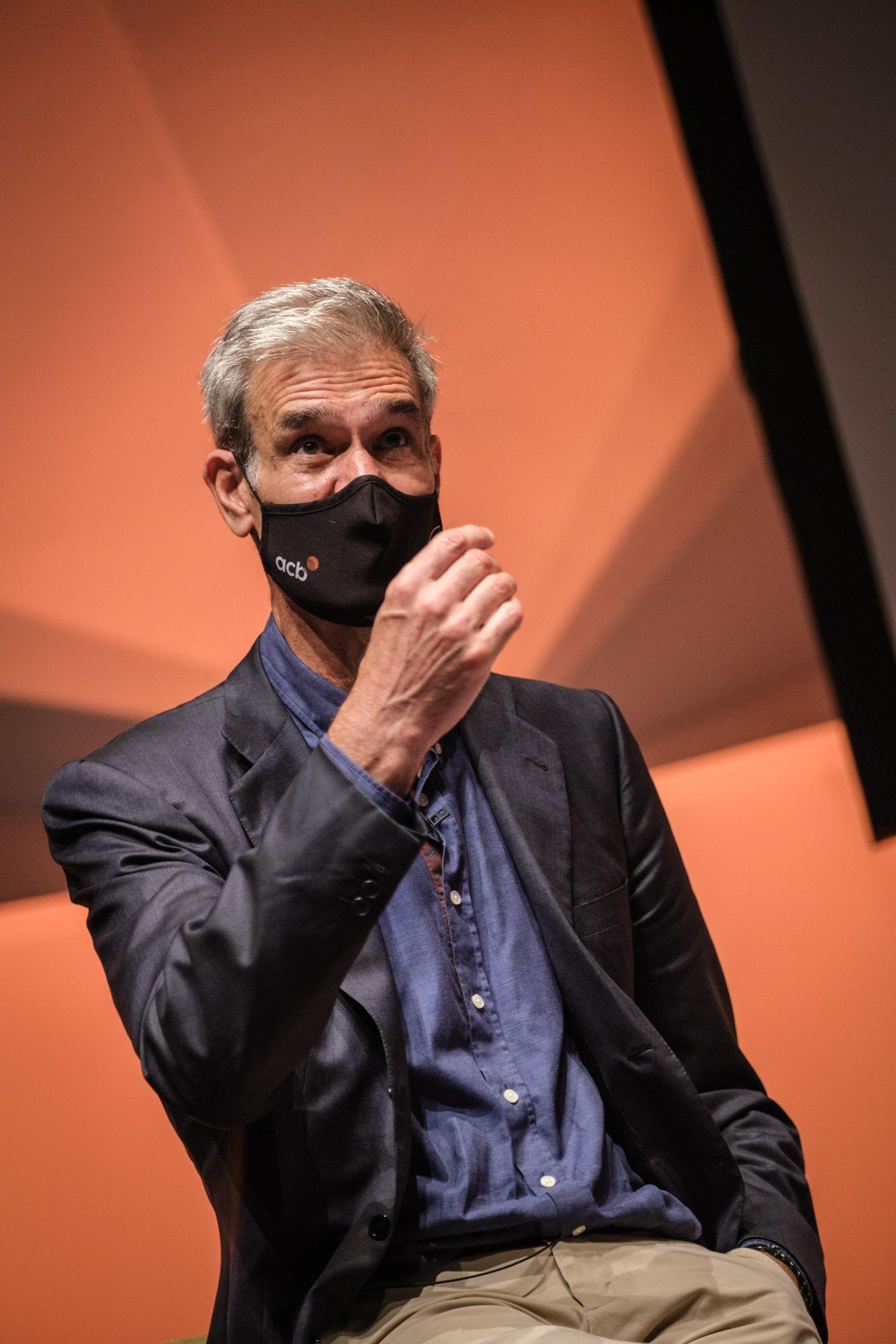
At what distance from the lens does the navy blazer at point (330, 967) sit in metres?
1.16

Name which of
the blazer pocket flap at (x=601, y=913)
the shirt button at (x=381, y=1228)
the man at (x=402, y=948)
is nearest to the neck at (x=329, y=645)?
the man at (x=402, y=948)

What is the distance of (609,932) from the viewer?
1672mm

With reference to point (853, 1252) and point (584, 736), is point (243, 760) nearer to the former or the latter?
point (584, 736)

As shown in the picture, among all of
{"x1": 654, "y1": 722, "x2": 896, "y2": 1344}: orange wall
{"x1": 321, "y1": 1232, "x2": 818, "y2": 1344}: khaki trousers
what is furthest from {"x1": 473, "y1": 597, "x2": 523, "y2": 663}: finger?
{"x1": 654, "y1": 722, "x2": 896, "y2": 1344}: orange wall

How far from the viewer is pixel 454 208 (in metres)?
2.50

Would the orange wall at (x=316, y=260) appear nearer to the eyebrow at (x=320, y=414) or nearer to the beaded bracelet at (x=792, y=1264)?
the eyebrow at (x=320, y=414)

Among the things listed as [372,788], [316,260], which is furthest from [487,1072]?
[316,260]

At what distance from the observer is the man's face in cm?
170

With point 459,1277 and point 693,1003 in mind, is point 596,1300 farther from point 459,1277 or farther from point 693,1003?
point 693,1003

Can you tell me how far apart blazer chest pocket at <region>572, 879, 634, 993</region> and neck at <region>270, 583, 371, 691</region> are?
1.45 feet

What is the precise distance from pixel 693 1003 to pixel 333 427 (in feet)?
3.12

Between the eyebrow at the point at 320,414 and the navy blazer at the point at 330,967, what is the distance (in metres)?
0.34

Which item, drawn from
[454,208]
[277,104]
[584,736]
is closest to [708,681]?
[584,736]

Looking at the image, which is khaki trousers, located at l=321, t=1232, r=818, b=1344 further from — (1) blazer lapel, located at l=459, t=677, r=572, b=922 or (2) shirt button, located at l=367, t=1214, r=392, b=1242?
(1) blazer lapel, located at l=459, t=677, r=572, b=922
